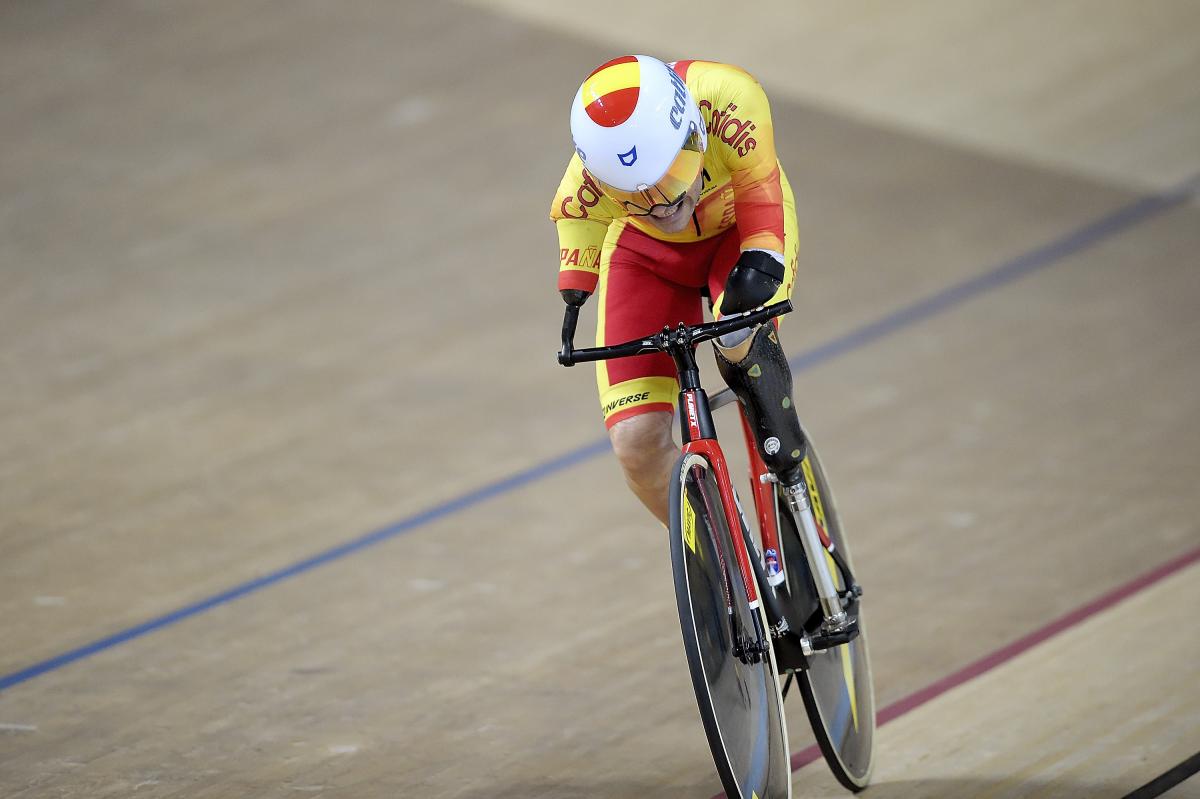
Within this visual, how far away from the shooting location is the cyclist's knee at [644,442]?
8.79ft

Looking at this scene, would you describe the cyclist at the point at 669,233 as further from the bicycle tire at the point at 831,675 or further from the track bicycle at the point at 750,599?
the bicycle tire at the point at 831,675

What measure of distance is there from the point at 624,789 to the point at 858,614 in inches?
23.4

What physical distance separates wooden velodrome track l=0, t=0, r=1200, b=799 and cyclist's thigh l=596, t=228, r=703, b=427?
81 cm

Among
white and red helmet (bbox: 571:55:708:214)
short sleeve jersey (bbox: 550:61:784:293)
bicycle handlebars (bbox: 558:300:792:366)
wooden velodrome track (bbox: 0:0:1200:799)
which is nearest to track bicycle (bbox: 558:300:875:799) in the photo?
bicycle handlebars (bbox: 558:300:792:366)

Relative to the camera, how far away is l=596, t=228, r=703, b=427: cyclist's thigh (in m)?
2.69

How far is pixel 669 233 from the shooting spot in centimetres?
263

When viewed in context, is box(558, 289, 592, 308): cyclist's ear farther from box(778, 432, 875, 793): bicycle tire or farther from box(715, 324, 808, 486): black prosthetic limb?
box(778, 432, 875, 793): bicycle tire

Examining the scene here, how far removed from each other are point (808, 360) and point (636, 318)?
104 inches

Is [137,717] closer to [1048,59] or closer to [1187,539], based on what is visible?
[1187,539]

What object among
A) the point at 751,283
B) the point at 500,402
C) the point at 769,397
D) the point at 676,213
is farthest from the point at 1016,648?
the point at 500,402

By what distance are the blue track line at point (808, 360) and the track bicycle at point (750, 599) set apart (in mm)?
1708

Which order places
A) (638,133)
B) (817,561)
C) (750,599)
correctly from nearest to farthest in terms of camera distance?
(638,133) → (750,599) → (817,561)

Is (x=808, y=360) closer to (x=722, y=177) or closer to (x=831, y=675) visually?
(x=831, y=675)

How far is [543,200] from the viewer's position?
21.4 feet
